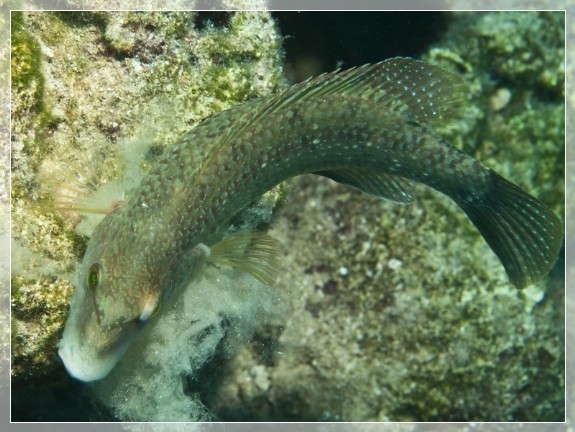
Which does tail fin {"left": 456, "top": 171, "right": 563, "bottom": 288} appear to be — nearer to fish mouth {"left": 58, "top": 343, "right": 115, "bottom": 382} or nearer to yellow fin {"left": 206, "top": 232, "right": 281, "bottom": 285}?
yellow fin {"left": 206, "top": 232, "right": 281, "bottom": 285}

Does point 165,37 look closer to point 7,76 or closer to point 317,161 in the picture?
point 7,76

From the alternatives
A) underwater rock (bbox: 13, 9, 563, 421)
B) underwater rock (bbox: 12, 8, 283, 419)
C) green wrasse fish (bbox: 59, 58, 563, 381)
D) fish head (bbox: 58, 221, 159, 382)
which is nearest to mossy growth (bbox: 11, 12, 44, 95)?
underwater rock (bbox: 12, 8, 283, 419)

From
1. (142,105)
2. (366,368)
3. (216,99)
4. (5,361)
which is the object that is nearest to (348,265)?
(366,368)

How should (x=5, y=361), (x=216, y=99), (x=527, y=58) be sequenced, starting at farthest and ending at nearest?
(x=527, y=58), (x=216, y=99), (x=5, y=361)

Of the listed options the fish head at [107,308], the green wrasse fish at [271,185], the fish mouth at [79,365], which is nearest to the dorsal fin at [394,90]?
the green wrasse fish at [271,185]

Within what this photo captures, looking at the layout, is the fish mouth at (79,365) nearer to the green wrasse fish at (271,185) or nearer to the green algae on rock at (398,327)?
the green wrasse fish at (271,185)

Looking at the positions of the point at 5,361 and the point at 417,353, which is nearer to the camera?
the point at 5,361
